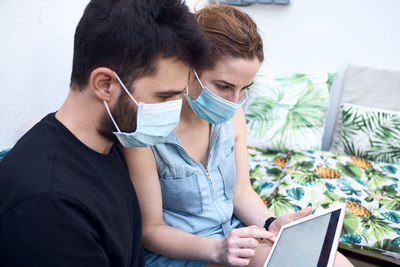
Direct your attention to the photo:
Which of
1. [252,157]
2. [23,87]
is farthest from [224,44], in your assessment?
[252,157]

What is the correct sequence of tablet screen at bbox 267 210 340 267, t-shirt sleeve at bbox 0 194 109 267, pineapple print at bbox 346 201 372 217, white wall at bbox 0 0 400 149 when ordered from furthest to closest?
1. pineapple print at bbox 346 201 372 217
2. white wall at bbox 0 0 400 149
3. tablet screen at bbox 267 210 340 267
4. t-shirt sleeve at bbox 0 194 109 267

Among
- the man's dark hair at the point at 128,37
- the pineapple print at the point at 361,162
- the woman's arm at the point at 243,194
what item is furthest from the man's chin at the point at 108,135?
the pineapple print at the point at 361,162

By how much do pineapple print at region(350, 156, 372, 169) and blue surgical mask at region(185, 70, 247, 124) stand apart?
50.2 inches

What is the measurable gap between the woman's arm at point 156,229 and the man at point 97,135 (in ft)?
0.39

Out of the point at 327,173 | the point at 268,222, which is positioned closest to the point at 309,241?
the point at 268,222

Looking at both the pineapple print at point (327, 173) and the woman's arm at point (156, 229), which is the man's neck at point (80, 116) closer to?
the woman's arm at point (156, 229)

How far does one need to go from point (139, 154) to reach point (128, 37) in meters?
0.40

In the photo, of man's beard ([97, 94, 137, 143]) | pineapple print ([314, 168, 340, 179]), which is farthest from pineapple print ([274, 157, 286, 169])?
man's beard ([97, 94, 137, 143])

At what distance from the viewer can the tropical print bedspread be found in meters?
1.44

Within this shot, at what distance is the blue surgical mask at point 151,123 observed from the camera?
2.55 ft

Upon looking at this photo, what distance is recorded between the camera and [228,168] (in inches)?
46.3

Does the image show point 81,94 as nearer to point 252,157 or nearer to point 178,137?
point 178,137

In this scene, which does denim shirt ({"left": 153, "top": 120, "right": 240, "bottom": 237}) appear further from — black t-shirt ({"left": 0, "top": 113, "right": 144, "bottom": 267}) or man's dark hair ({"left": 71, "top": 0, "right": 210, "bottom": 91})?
man's dark hair ({"left": 71, "top": 0, "right": 210, "bottom": 91})

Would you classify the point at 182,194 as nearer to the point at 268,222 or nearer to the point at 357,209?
the point at 268,222
